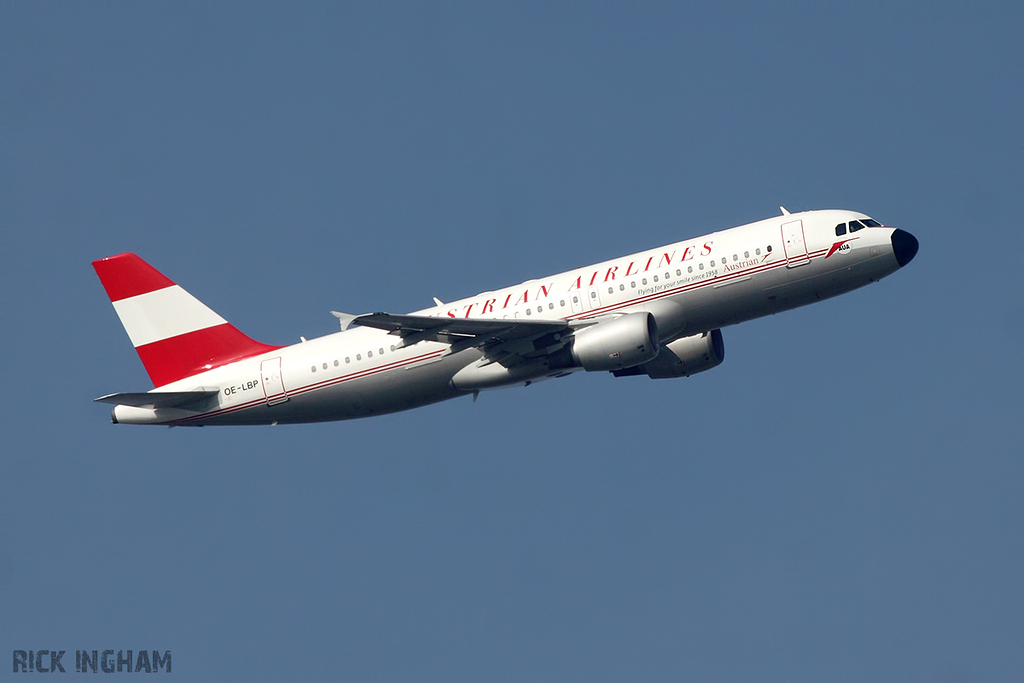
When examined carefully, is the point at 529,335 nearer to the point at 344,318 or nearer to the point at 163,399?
the point at 344,318

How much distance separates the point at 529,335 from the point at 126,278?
2004 centimetres

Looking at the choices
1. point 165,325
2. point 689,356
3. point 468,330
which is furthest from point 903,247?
point 165,325

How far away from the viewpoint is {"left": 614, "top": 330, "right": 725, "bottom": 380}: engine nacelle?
51.5 metres

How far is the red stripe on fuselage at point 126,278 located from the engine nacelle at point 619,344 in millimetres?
20787

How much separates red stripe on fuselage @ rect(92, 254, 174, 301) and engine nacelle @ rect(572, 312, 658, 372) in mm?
20787

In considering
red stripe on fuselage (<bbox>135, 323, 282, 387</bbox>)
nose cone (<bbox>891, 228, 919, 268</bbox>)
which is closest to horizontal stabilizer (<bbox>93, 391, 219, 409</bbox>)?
red stripe on fuselage (<bbox>135, 323, 282, 387</bbox>)

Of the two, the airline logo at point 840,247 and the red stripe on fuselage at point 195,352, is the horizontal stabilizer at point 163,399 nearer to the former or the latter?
the red stripe on fuselage at point 195,352

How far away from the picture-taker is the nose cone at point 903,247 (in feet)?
150

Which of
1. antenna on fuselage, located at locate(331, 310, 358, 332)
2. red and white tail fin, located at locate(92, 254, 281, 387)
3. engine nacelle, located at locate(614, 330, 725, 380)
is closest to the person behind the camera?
antenna on fuselage, located at locate(331, 310, 358, 332)

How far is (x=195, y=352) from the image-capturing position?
52938 millimetres

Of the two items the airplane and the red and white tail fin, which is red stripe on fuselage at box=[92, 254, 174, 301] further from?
the airplane

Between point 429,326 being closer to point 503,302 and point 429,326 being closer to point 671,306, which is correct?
point 503,302

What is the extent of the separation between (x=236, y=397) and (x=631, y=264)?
1773cm

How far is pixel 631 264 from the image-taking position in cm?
4759
